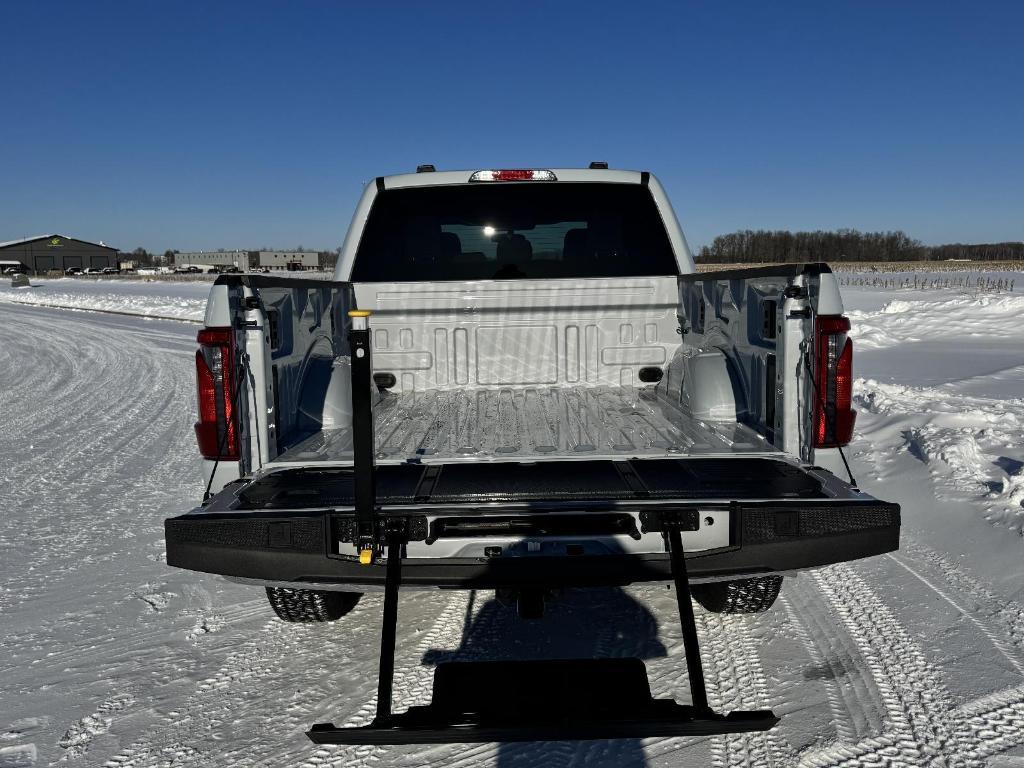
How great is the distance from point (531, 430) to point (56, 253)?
12656cm

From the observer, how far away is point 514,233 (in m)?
5.12

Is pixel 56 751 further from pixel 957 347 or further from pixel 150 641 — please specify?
pixel 957 347

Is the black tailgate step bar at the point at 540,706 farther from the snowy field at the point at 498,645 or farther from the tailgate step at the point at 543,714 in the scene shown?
the snowy field at the point at 498,645

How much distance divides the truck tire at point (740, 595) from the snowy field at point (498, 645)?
0.24 feet

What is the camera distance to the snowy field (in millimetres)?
2898

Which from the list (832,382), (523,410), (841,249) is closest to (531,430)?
(523,410)

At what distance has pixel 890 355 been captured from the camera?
44.1 feet

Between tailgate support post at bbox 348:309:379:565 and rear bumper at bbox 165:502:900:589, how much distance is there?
15 centimetres

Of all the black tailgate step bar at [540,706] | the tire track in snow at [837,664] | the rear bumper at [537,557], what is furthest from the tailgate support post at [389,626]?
the tire track in snow at [837,664]

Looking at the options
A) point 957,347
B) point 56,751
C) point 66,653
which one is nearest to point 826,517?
point 56,751

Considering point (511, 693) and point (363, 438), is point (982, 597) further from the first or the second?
point (363, 438)

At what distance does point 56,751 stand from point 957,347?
15113 mm

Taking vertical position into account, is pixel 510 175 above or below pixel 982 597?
above

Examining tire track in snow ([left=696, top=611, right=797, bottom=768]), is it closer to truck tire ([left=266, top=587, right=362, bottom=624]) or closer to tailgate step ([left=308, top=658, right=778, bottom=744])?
tailgate step ([left=308, top=658, right=778, bottom=744])
